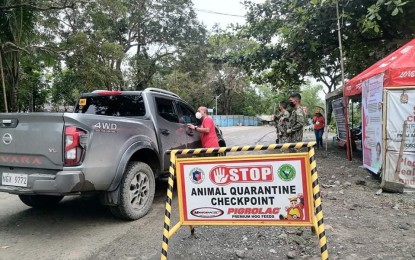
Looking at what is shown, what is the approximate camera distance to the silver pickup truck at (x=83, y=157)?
3.80 meters

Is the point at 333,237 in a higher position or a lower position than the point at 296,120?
lower

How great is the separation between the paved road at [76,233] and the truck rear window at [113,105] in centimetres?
157

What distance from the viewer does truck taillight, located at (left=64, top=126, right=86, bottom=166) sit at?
3785mm

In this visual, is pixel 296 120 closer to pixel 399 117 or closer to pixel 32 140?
pixel 399 117

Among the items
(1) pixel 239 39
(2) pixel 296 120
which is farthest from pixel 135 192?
(1) pixel 239 39

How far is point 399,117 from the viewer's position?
21.0 ft

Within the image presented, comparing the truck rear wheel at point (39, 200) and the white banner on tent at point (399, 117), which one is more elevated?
the white banner on tent at point (399, 117)

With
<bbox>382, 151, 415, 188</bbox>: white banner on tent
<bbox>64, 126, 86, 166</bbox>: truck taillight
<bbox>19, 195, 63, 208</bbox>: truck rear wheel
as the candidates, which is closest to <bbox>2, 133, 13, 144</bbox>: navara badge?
<bbox>64, 126, 86, 166</bbox>: truck taillight

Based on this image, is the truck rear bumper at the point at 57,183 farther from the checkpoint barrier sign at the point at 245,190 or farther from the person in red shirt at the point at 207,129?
the person in red shirt at the point at 207,129

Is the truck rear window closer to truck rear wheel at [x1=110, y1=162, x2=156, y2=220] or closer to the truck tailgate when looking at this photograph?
truck rear wheel at [x1=110, y1=162, x2=156, y2=220]

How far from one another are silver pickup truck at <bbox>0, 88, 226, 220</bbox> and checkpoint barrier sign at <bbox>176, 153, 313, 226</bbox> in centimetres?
114

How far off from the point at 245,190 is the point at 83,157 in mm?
1918

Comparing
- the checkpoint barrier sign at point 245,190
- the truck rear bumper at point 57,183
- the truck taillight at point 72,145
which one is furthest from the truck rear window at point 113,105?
the checkpoint barrier sign at point 245,190

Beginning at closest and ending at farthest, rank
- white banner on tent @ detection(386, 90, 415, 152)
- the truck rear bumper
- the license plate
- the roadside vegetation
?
the truck rear bumper < the license plate < white banner on tent @ detection(386, 90, 415, 152) < the roadside vegetation
